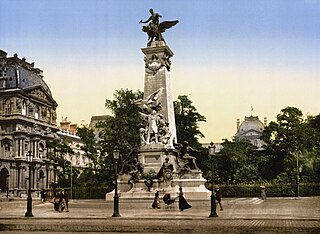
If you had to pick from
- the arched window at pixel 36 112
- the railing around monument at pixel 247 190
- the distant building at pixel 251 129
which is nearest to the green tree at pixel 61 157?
the arched window at pixel 36 112

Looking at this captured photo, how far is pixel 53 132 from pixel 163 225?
66.4 meters

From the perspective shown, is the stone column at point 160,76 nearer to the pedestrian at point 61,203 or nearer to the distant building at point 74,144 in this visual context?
the pedestrian at point 61,203

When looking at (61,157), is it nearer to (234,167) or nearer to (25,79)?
(25,79)

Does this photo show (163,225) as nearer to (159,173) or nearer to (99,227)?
(99,227)

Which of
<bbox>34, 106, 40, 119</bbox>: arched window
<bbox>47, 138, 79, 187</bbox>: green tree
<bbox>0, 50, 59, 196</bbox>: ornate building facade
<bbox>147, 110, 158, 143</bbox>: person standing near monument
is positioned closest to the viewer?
<bbox>147, 110, 158, 143</bbox>: person standing near monument

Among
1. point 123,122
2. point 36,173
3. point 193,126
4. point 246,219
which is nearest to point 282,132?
point 193,126

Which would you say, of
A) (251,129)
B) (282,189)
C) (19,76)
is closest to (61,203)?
(282,189)

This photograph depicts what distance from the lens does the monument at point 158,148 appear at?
34.2m

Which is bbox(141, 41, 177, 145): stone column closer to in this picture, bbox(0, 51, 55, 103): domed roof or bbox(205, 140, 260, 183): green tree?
bbox(205, 140, 260, 183): green tree

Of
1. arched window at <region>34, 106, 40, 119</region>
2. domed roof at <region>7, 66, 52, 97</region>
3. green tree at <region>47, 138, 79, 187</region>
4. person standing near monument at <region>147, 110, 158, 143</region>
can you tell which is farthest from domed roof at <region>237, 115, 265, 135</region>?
person standing near monument at <region>147, 110, 158, 143</region>

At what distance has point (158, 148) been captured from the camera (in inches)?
1391

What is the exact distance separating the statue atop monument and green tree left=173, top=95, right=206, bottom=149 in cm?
2260

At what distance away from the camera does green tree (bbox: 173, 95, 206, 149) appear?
6000 cm

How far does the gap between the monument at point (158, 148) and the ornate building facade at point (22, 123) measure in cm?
3637
